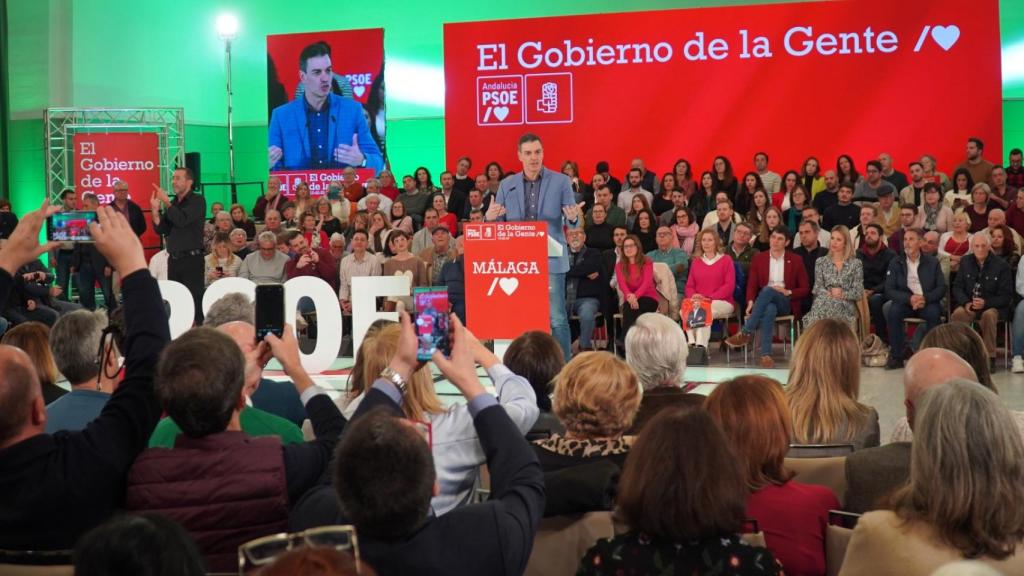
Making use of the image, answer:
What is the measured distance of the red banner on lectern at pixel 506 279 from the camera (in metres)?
6.97

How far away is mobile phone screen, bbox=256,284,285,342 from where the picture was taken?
3.10 metres

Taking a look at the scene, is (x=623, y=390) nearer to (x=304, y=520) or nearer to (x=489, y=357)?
(x=489, y=357)

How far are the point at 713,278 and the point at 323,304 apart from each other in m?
3.26

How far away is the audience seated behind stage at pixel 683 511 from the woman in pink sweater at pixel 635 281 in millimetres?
7317

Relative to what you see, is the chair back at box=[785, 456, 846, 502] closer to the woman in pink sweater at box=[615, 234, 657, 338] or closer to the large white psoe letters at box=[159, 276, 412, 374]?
the large white psoe letters at box=[159, 276, 412, 374]

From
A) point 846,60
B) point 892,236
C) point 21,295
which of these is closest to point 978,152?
point 846,60

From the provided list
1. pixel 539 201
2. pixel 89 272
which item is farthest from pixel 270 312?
pixel 89 272

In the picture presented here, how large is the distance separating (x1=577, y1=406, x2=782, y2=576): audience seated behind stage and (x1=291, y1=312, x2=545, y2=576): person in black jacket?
168 mm

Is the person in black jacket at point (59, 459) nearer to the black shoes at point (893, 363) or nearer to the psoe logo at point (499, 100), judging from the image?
the black shoes at point (893, 363)

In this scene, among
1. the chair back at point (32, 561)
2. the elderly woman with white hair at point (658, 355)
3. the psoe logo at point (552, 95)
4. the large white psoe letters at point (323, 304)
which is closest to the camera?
the chair back at point (32, 561)

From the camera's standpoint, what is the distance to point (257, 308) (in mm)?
3090

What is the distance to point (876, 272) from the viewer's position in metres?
9.38

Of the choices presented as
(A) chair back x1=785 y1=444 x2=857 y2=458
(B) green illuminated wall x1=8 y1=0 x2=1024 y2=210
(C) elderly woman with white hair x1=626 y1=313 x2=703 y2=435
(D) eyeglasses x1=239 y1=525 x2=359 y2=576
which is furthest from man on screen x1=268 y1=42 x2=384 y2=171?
(D) eyeglasses x1=239 y1=525 x2=359 y2=576

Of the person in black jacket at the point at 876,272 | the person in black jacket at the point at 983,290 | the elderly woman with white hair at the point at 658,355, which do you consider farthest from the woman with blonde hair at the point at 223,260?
the elderly woman with white hair at the point at 658,355
